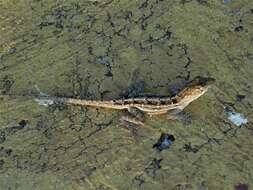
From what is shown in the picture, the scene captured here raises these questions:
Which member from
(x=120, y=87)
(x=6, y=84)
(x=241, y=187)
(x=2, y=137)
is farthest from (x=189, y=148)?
(x=6, y=84)

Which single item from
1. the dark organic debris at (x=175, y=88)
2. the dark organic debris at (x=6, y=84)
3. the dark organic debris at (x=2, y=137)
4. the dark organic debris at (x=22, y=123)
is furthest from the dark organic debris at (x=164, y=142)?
the dark organic debris at (x=6, y=84)

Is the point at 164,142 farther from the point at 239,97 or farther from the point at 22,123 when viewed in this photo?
the point at 22,123

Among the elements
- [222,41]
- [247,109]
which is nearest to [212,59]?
[222,41]

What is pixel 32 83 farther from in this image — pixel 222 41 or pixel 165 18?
pixel 222 41

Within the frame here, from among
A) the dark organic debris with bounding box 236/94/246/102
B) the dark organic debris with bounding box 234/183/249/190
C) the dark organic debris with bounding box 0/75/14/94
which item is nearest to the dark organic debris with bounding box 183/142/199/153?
the dark organic debris with bounding box 234/183/249/190

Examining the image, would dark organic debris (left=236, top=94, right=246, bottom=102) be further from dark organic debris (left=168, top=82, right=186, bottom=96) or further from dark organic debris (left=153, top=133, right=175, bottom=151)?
dark organic debris (left=153, top=133, right=175, bottom=151)
